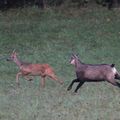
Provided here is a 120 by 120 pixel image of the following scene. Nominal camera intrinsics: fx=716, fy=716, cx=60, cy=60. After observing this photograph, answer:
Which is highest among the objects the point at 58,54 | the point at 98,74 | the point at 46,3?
the point at 98,74

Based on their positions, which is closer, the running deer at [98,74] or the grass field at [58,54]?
the grass field at [58,54]

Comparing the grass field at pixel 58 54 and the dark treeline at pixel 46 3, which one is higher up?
the grass field at pixel 58 54

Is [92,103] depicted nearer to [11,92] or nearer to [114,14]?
[11,92]

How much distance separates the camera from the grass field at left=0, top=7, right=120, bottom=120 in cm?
1125

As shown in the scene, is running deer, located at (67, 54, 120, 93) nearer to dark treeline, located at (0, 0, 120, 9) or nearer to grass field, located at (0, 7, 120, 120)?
grass field, located at (0, 7, 120, 120)

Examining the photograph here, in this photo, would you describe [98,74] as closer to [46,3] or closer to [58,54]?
[58,54]

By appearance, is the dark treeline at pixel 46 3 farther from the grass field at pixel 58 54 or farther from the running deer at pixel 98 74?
the running deer at pixel 98 74

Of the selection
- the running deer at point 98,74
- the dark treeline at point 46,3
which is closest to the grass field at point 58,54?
the running deer at point 98,74

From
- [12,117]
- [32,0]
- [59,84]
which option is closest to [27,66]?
[59,84]

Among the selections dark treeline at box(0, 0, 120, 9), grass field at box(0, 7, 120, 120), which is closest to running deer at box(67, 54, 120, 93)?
grass field at box(0, 7, 120, 120)

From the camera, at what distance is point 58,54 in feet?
67.3

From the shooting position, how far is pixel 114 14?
86.3 feet

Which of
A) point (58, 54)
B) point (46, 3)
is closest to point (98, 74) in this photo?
point (58, 54)

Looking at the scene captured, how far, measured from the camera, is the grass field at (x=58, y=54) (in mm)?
11250
